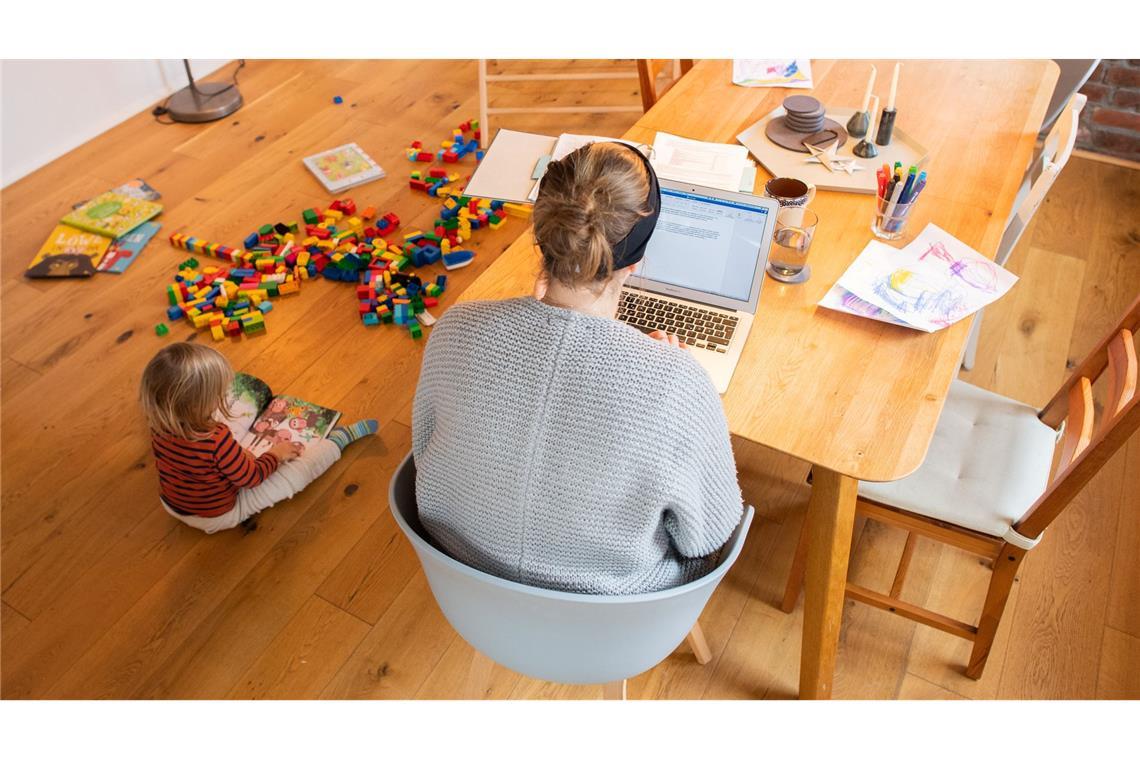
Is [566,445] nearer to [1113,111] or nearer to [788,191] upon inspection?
[788,191]

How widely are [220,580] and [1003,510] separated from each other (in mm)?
1773

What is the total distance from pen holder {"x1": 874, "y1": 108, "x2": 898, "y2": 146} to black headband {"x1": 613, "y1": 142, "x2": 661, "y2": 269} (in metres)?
1.00

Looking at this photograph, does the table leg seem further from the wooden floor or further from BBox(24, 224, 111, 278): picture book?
BBox(24, 224, 111, 278): picture book

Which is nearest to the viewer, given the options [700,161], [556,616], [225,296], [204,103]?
[556,616]

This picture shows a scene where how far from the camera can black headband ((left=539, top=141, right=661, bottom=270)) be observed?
128 centimetres

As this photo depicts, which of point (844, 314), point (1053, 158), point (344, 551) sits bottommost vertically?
point (344, 551)

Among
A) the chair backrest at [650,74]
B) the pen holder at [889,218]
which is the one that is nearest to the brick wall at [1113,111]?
the chair backrest at [650,74]

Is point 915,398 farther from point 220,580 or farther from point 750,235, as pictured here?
point 220,580

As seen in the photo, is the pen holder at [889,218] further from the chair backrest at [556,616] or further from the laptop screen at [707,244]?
the chair backrest at [556,616]

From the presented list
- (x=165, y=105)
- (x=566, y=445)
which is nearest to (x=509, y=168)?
(x=566, y=445)

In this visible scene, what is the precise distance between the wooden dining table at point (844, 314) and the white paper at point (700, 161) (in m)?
0.06

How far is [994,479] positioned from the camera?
5.71 feet

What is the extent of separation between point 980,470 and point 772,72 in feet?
3.98
